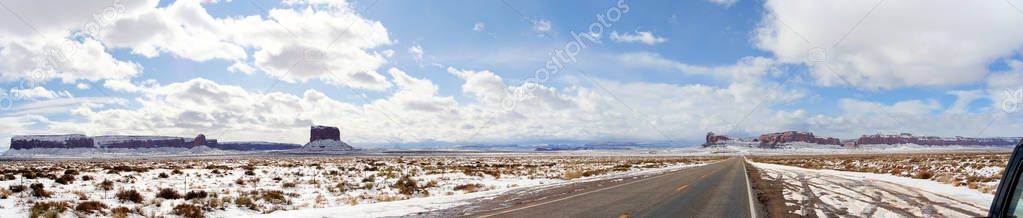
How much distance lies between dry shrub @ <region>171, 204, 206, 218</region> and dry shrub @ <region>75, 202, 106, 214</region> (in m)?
1.61

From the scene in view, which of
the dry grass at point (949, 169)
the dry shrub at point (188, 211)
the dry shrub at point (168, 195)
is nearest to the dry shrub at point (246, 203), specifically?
the dry shrub at point (188, 211)

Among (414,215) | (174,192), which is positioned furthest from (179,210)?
(414,215)

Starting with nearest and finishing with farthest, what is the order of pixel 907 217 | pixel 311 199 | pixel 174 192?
pixel 907 217 < pixel 174 192 < pixel 311 199

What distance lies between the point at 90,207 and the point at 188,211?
220 centimetres

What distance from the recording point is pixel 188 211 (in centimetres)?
1256

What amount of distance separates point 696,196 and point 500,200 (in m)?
5.72

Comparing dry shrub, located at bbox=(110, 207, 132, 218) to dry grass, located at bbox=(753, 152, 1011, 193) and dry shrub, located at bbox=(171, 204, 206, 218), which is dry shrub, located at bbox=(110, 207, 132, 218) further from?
dry grass, located at bbox=(753, 152, 1011, 193)

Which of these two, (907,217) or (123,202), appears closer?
(907,217)

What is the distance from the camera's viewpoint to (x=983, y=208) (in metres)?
11.6

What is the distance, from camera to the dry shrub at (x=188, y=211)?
1240 cm

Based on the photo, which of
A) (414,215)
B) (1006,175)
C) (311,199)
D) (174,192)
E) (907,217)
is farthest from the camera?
(311,199)

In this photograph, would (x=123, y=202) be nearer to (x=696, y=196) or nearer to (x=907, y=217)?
(x=696, y=196)

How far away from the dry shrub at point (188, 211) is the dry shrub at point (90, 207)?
1610mm

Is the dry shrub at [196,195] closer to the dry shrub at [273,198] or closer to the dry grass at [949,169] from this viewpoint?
the dry shrub at [273,198]
